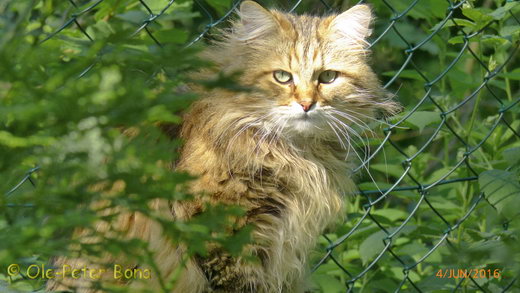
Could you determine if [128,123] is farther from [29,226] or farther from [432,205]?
[432,205]

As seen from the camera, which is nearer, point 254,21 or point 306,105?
point 306,105

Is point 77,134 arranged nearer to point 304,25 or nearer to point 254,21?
point 254,21

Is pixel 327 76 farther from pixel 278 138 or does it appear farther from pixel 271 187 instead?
pixel 271 187

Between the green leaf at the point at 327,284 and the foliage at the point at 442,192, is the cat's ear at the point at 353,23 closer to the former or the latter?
the foliage at the point at 442,192

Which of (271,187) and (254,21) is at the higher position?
(254,21)

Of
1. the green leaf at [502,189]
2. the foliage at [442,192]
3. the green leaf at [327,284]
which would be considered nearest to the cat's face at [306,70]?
the foliage at [442,192]

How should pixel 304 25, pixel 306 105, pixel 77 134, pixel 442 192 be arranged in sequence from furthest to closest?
pixel 442 192, pixel 304 25, pixel 306 105, pixel 77 134

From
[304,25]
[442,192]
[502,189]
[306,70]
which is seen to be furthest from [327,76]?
[442,192]

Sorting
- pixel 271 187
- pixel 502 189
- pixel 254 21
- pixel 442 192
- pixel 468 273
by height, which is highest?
pixel 254 21

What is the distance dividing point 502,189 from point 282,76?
2.70 feet

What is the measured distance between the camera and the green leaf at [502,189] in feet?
8.13

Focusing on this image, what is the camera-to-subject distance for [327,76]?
8.60ft

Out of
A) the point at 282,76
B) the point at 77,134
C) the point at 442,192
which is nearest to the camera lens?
the point at 77,134

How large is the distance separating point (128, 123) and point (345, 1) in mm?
2953
